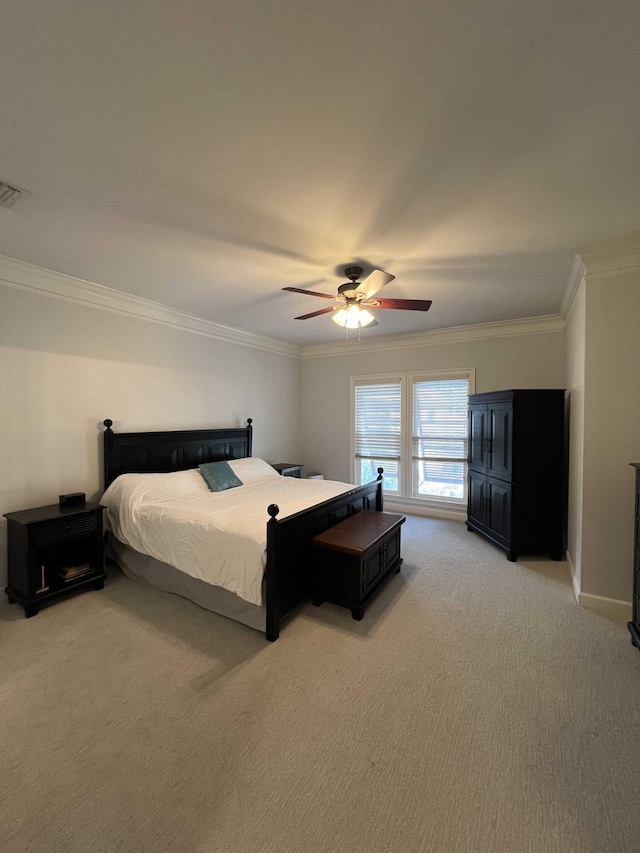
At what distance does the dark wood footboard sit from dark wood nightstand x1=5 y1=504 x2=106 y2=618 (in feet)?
5.74

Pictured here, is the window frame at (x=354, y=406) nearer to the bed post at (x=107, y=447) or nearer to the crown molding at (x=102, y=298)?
the crown molding at (x=102, y=298)

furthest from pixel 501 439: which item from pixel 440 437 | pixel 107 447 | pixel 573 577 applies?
pixel 107 447

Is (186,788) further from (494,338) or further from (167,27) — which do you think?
(494,338)

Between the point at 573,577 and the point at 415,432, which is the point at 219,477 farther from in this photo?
the point at 573,577

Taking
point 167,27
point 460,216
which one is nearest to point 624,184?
point 460,216

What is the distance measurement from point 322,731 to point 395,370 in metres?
4.56

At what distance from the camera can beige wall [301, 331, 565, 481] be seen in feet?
14.5

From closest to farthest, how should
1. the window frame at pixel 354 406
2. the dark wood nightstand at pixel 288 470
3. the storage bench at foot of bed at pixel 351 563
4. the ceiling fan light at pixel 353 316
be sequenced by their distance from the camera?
the storage bench at foot of bed at pixel 351 563
the ceiling fan light at pixel 353 316
the dark wood nightstand at pixel 288 470
the window frame at pixel 354 406

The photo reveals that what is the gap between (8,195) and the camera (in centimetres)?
193

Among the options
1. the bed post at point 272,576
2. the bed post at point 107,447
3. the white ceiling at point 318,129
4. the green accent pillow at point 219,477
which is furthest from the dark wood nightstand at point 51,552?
the white ceiling at point 318,129

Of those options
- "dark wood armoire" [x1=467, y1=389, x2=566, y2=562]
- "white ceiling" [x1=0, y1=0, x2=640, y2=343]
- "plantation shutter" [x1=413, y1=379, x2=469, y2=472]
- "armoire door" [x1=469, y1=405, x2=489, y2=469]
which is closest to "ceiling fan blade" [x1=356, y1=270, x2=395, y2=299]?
"white ceiling" [x1=0, y1=0, x2=640, y2=343]

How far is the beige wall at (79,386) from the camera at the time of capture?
2.89 meters

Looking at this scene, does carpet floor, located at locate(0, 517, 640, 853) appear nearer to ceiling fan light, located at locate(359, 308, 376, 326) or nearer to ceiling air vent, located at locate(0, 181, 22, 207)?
ceiling fan light, located at locate(359, 308, 376, 326)

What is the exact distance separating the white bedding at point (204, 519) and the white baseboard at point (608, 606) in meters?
2.12
